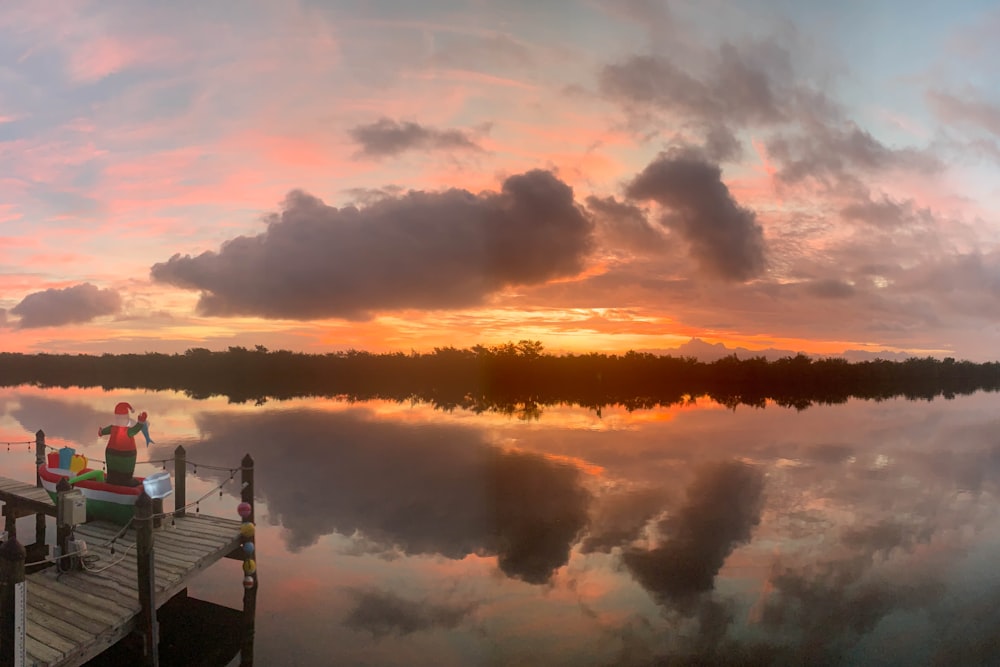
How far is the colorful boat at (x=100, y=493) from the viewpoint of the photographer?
14.8 m

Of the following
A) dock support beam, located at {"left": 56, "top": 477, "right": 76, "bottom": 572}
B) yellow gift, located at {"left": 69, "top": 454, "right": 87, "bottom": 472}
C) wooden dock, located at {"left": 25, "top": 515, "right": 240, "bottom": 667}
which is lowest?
wooden dock, located at {"left": 25, "top": 515, "right": 240, "bottom": 667}

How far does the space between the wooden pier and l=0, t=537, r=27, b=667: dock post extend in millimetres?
12

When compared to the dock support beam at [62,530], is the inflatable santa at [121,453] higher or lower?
higher

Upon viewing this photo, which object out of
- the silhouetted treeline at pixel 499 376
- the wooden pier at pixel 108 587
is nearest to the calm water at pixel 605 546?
→ the wooden pier at pixel 108 587

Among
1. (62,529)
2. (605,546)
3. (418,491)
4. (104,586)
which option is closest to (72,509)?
(62,529)

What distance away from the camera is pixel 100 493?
1522 centimetres

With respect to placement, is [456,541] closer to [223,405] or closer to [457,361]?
[223,405]

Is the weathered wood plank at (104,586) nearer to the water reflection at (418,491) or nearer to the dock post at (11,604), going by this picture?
the dock post at (11,604)

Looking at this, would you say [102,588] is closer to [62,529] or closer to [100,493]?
[62,529]

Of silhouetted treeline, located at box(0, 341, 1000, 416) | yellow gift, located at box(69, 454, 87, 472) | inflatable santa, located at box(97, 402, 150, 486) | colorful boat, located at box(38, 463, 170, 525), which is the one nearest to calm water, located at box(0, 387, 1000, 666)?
colorful boat, located at box(38, 463, 170, 525)

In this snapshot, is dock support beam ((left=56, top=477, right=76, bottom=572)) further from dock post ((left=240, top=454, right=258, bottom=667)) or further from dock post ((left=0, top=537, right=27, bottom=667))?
dock post ((left=0, top=537, right=27, bottom=667))

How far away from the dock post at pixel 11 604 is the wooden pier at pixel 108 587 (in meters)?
0.01

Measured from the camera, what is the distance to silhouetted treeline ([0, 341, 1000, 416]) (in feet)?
265

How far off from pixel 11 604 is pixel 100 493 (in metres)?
6.89
